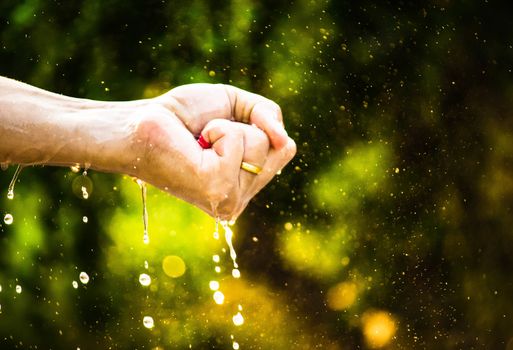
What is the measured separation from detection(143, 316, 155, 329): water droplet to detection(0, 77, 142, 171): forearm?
1.80ft

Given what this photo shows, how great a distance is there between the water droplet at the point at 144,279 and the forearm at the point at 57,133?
49 cm

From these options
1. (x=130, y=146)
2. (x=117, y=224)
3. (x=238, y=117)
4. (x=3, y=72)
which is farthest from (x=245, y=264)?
(x=3, y=72)

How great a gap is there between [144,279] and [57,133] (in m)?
0.56

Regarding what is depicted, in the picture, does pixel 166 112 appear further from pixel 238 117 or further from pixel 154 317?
pixel 154 317

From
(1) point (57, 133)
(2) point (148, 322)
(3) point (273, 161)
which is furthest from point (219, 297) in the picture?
(1) point (57, 133)

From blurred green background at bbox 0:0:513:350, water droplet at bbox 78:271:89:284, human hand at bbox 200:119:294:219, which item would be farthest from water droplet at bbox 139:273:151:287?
human hand at bbox 200:119:294:219

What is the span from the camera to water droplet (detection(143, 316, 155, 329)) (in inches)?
60.2

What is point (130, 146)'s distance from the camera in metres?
1.04

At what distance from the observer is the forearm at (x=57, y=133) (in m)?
1.04

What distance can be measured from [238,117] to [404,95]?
575mm

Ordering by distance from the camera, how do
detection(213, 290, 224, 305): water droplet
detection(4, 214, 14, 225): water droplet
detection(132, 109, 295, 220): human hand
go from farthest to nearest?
detection(4, 214, 14, 225): water droplet, detection(213, 290, 224, 305): water droplet, detection(132, 109, 295, 220): human hand

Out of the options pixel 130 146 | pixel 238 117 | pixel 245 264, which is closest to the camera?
pixel 130 146

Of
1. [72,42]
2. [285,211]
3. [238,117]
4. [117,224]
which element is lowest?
[117,224]

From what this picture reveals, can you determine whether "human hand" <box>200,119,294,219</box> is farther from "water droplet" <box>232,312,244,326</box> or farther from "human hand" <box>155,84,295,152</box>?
"water droplet" <box>232,312,244,326</box>
